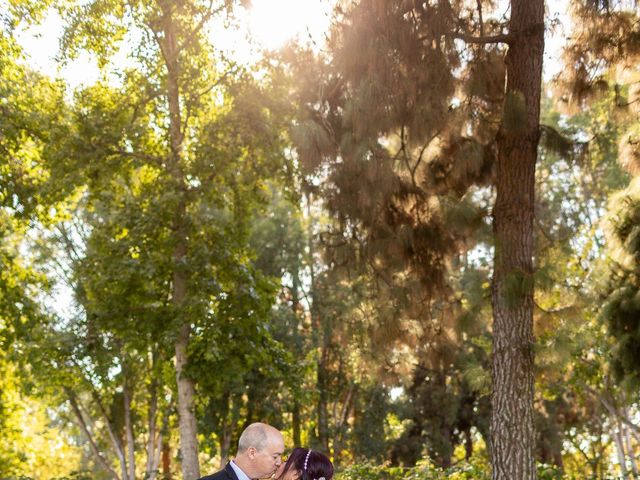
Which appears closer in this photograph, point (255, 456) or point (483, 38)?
point (255, 456)

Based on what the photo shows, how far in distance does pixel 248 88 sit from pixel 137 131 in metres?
2.10

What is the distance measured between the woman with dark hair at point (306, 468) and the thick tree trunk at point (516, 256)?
364 centimetres

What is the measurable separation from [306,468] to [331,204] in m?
5.84

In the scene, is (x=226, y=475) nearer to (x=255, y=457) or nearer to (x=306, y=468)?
(x=255, y=457)

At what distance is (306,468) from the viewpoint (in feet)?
14.7

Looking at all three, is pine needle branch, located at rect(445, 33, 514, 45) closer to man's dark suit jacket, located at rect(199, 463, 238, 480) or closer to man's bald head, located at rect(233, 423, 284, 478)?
man's bald head, located at rect(233, 423, 284, 478)

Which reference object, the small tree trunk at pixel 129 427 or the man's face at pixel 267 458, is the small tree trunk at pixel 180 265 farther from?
the man's face at pixel 267 458

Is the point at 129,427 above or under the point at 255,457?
above

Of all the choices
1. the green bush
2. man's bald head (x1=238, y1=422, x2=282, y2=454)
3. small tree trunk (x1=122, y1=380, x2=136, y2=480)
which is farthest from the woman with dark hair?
small tree trunk (x1=122, y1=380, x2=136, y2=480)

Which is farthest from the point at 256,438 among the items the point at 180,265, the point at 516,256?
the point at 180,265

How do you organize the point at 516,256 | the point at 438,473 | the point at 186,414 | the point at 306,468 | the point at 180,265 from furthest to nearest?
the point at 186,414 < the point at 180,265 < the point at 438,473 < the point at 516,256 < the point at 306,468

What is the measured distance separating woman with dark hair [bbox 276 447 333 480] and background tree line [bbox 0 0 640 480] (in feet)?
11.9

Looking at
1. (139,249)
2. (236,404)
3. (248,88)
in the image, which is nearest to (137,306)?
(139,249)

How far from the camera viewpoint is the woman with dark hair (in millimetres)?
4477
